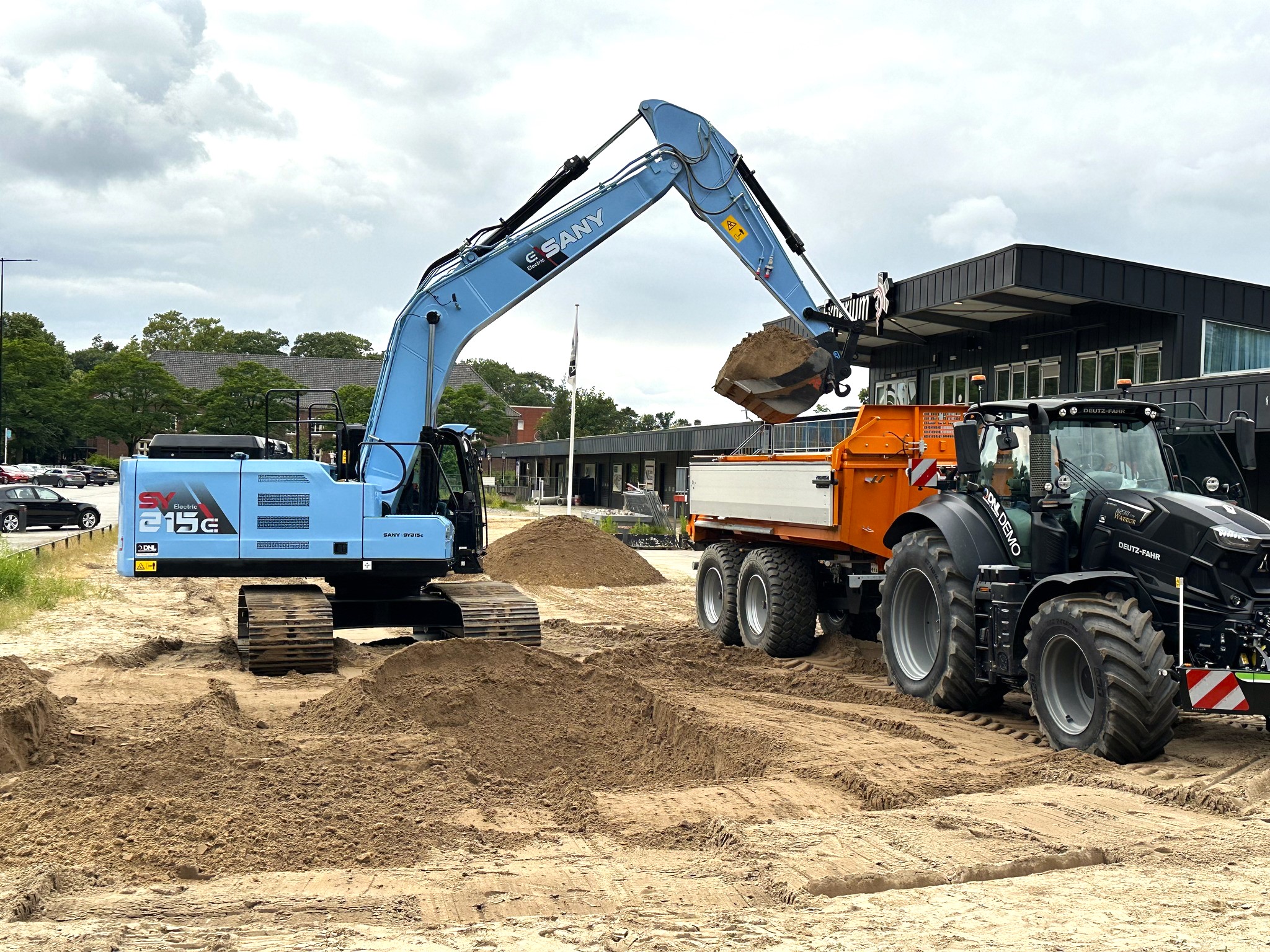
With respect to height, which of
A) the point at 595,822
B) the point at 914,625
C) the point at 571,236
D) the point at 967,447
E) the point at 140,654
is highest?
the point at 571,236

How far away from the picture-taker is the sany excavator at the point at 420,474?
11391mm

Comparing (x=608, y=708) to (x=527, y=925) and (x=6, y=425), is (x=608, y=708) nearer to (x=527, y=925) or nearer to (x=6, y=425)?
(x=527, y=925)

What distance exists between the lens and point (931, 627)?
388 inches

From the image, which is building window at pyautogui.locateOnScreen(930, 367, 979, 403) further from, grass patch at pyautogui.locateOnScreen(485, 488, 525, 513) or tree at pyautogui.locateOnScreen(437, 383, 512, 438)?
tree at pyautogui.locateOnScreen(437, 383, 512, 438)

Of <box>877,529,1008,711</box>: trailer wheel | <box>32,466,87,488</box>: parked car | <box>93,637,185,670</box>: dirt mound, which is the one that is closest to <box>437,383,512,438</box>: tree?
<box>32,466,87,488</box>: parked car

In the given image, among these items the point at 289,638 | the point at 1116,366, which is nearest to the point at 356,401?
the point at 1116,366

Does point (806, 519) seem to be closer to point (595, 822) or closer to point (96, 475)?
point (595, 822)

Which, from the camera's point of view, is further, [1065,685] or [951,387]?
[951,387]

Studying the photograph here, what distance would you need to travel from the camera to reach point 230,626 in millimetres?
15578

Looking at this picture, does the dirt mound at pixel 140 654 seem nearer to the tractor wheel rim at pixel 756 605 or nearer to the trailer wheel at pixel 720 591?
the trailer wheel at pixel 720 591

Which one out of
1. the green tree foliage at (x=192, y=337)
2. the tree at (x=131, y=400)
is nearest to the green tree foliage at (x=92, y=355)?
the green tree foliage at (x=192, y=337)

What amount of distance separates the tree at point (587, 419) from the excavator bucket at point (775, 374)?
71.3 metres

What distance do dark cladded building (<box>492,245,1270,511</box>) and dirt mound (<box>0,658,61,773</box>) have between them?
1233 cm

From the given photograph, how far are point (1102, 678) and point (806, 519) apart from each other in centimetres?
473
